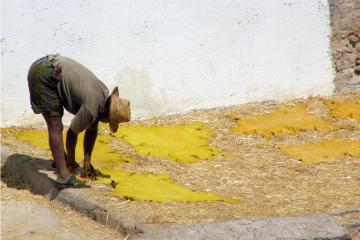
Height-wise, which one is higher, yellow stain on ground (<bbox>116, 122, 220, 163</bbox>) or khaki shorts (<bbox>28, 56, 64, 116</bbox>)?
khaki shorts (<bbox>28, 56, 64, 116</bbox>)

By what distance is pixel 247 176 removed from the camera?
6.63m

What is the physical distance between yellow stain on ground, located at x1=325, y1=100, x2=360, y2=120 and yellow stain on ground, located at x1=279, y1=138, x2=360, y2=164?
80 centimetres

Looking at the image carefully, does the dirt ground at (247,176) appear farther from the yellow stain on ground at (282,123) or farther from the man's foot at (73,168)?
the man's foot at (73,168)

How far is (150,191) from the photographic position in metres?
5.98

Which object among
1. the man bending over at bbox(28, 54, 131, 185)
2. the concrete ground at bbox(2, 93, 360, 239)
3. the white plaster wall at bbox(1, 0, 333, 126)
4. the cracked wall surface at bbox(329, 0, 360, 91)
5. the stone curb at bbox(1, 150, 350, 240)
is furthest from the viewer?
the cracked wall surface at bbox(329, 0, 360, 91)

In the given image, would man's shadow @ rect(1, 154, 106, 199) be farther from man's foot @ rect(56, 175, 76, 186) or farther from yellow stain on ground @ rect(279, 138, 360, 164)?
yellow stain on ground @ rect(279, 138, 360, 164)


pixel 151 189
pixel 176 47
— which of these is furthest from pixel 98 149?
pixel 176 47

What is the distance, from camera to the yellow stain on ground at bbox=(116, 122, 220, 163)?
7234mm

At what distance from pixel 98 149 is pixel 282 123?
7.68 feet

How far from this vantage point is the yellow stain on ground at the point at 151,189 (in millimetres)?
5792

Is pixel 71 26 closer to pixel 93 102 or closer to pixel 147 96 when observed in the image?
pixel 147 96

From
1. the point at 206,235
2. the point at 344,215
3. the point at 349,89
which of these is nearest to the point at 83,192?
the point at 206,235

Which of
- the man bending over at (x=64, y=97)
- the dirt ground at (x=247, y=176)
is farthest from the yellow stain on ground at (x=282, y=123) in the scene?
the man bending over at (x=64, y=97)

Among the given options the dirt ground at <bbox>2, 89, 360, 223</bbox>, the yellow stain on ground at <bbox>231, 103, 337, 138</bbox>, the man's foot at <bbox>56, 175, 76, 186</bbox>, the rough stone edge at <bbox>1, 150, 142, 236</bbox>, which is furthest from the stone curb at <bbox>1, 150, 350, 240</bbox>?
the yellow stain on ground at <bbox>231, 103, 337, 138</bbox>
